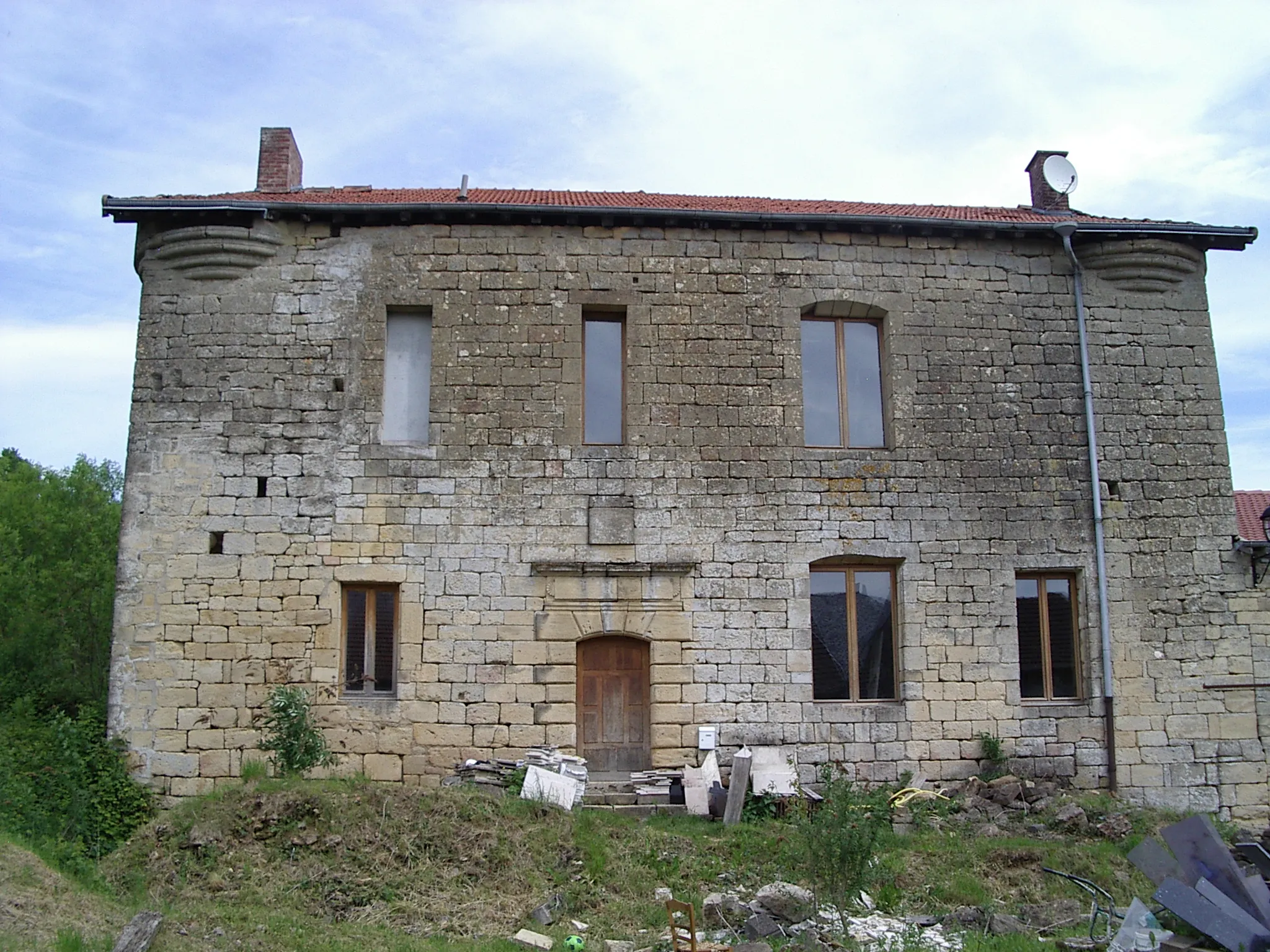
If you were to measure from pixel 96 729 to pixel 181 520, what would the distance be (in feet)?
7.56

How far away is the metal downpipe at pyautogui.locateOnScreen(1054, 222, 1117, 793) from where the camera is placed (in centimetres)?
1112

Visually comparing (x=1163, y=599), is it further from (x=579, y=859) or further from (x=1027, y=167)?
(x=579, y=859)

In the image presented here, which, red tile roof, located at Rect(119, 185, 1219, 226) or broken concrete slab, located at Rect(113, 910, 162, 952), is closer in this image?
broken concrete slab, located at Rect(113, 910, 162, 952)

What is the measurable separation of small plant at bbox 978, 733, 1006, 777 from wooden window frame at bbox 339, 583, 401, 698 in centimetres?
640

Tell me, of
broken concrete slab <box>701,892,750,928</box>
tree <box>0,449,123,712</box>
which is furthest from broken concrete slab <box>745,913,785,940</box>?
tree <box>0,449,123,712</box>

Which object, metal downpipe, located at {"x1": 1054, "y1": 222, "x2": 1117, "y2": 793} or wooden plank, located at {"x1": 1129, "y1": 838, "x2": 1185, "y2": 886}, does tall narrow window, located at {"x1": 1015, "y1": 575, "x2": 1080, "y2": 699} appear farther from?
wooden plank, located at {"x1": 1129, "y1": 838, "x2": 1185, "y2": 886}

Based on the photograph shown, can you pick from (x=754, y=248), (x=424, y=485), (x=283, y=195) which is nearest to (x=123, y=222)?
(x=283, y=195)

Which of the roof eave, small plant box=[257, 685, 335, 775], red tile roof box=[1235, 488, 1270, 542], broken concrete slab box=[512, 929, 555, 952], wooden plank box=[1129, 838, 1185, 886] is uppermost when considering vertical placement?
the roof eave

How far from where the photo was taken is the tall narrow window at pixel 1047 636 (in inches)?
449

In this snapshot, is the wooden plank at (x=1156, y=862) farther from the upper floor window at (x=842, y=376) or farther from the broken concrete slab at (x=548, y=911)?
the upper floor window at (x=842, y=376)

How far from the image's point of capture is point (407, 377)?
11375 millimetres

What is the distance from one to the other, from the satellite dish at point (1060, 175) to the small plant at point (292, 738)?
36.0ft

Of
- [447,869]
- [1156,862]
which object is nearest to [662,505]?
[447,869]

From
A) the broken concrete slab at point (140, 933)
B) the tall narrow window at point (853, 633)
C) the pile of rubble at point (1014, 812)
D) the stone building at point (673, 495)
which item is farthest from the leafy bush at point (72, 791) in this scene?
the pile of rubble at point (1014, 812)
